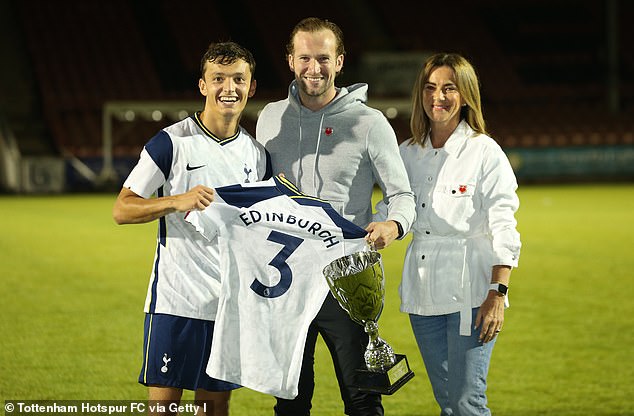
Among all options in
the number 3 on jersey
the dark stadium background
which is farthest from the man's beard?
the dark stadium background

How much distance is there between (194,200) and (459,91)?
112 cm

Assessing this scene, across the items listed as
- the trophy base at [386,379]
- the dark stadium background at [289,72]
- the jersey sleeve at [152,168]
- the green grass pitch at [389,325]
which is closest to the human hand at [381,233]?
the trophy base at [386,379]

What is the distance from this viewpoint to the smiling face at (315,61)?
338 centimetres

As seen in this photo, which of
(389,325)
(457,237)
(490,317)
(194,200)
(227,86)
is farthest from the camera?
(389,325)

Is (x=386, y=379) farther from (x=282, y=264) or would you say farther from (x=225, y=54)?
(x=225, y=54)

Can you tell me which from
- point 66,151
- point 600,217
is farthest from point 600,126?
point 66,151

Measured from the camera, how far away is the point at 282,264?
3.41 meters

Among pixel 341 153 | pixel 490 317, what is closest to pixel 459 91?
pixel 341 153

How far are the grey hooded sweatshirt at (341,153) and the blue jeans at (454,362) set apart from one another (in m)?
0.49

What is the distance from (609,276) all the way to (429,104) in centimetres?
669

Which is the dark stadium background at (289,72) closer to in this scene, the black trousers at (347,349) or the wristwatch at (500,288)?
the black trousers at (347,349)

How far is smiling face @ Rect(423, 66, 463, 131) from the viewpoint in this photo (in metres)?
3.53

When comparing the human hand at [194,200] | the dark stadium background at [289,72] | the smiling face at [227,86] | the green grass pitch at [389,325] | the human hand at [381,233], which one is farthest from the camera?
the dark stadium background at [289,72]

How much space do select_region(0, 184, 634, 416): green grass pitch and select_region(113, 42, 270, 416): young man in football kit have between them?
173cm
